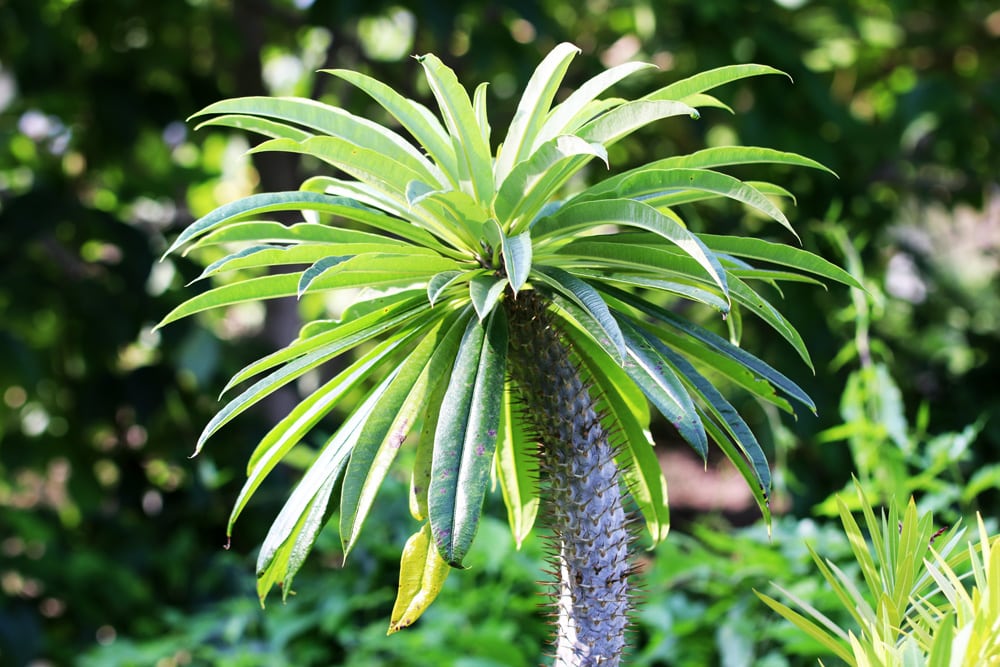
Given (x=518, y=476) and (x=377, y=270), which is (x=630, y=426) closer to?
(x=518, y=476)

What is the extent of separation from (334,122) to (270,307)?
2.18 m

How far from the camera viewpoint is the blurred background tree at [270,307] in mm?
1883

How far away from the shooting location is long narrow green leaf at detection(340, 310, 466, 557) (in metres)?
0.55

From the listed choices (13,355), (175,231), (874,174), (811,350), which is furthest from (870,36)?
(13,355)

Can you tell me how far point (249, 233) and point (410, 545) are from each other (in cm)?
23

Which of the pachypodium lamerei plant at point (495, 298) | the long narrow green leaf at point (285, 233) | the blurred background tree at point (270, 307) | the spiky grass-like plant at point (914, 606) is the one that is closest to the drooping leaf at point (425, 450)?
the pachypodium lamerei plant at point (495, 298)

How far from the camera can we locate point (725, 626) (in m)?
1.32

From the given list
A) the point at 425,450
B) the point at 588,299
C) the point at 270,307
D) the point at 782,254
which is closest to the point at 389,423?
the point at 425,450

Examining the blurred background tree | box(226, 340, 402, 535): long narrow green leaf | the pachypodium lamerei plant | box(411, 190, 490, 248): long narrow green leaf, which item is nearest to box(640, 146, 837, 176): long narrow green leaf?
the pachypodium lamerei plant

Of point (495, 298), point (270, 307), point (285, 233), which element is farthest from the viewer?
point (270, 307)

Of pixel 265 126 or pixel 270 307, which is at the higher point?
pixel 270 307

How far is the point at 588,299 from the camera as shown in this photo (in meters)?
0.52

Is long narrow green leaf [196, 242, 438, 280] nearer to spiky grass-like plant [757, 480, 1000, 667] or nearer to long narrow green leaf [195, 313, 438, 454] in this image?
long narrow green leaf [195, 313, 438, 454]

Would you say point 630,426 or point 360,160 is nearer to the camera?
point 360,160
